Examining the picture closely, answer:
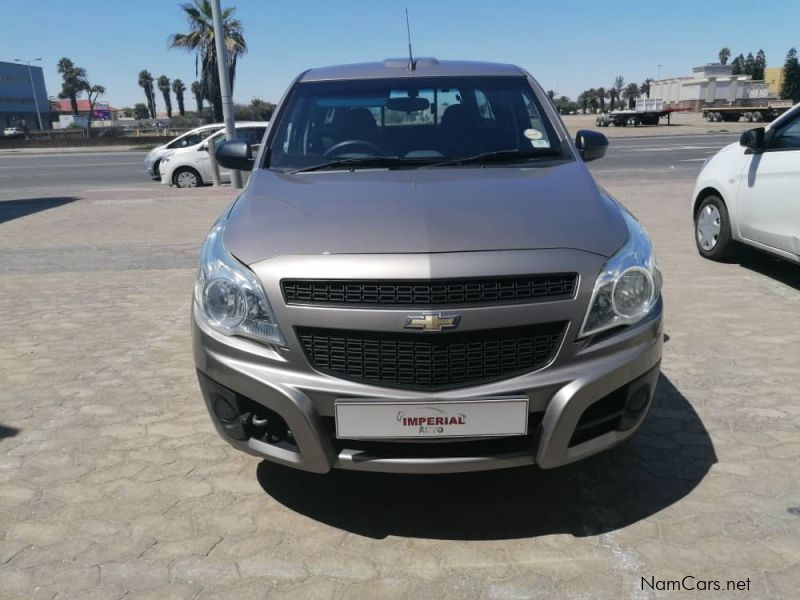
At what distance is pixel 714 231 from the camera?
270 inches

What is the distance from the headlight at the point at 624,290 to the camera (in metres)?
2.45

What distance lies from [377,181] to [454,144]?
685 millimetres

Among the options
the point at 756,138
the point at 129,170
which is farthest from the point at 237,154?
the point at 129,170

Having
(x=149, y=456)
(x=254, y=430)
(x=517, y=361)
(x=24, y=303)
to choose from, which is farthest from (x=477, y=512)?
(x=24, y=303)

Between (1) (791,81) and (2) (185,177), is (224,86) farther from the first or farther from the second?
(1) (791,81)

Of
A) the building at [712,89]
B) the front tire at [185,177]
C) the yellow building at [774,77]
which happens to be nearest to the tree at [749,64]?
the yellow building at [774,77]

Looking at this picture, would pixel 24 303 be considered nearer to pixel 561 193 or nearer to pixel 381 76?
pixel 381 76

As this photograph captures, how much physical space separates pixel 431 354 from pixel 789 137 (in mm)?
4870

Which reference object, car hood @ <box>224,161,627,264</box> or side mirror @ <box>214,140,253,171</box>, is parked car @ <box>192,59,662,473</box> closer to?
car hood @ <box>224,161,627,264</box>

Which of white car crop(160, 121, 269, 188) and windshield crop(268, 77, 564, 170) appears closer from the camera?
windshield crop(268, 77, 564, 170)

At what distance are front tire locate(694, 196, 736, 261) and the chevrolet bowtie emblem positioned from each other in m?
5.22

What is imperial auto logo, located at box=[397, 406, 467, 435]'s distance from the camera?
2367 mm

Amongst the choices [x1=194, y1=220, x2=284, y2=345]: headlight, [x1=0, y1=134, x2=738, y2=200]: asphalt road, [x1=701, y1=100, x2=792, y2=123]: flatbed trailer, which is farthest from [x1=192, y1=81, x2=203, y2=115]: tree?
[x1=194, y1=220, x2=284, y2=345]: headlight

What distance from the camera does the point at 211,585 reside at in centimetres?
244
